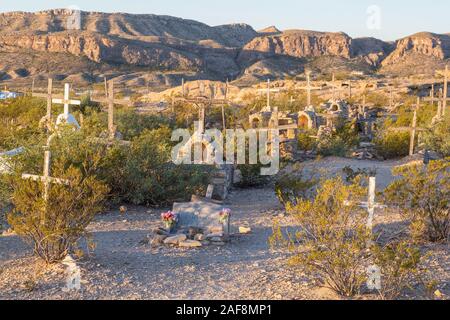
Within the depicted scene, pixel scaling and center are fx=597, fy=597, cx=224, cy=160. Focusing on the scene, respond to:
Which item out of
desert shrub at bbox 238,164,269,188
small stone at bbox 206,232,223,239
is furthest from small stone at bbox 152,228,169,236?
desert shrub at bbox 238,164,269,188

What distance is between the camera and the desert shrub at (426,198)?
8016 mm

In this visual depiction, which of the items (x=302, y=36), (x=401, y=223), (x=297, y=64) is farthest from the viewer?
(x=302, y=36)

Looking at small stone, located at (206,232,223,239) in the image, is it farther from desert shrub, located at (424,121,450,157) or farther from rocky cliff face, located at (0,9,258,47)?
rocky cliff face, located at (0,9,258,47)

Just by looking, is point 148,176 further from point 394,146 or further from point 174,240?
point 394,146

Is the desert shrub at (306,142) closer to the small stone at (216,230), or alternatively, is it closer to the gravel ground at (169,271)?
the gravel ground at (169,271)

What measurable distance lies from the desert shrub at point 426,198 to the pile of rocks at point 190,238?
2469mm

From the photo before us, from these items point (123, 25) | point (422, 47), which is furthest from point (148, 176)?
point (123, 25)

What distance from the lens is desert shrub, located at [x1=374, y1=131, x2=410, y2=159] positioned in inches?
771

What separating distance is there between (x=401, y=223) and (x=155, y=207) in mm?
4529

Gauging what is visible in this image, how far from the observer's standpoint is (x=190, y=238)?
879 centimetres

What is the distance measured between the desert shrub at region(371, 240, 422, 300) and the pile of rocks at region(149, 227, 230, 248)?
3.05 meters

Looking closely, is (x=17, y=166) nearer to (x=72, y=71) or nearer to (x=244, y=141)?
(x=244, y=141)
